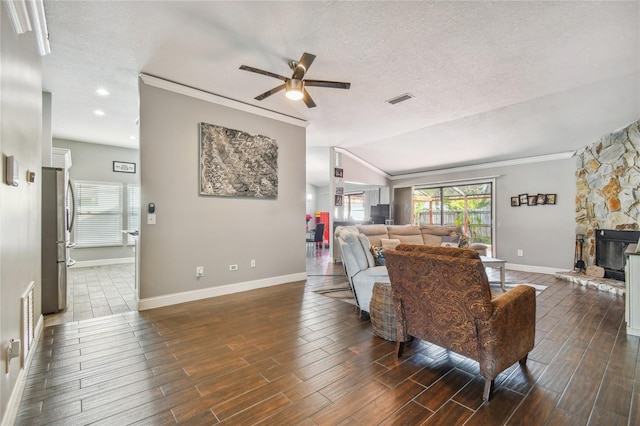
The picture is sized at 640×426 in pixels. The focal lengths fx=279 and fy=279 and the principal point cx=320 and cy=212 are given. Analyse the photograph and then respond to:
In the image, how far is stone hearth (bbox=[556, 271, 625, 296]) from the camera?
4156 millimetres

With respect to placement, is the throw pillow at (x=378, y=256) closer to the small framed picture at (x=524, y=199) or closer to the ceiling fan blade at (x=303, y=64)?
the ceiling fan blade at (x=303, y=64)

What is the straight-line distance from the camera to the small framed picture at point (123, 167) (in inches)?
256

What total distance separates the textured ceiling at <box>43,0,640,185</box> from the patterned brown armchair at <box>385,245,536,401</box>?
2.04 meters

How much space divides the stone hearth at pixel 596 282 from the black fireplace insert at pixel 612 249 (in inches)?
8.4

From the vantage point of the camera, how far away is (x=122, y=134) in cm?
564

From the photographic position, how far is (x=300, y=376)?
198 cm

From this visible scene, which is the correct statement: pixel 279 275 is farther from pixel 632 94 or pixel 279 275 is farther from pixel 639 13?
pixel 632 94

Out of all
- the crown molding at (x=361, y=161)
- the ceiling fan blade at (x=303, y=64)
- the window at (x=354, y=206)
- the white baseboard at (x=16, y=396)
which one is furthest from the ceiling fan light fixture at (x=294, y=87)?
the window at (x=354, y=206)

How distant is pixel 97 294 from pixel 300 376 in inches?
146

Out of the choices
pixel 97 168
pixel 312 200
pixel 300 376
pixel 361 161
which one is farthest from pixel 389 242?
pixel 312 200

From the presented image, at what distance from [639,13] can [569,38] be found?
1.41ft

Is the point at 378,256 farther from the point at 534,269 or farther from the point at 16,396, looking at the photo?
the point at 534,269

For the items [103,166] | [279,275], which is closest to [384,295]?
[279,275]

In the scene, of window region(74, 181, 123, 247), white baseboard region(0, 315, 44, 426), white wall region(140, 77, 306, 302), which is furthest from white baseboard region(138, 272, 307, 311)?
window region(74, 181, 123, 247)
